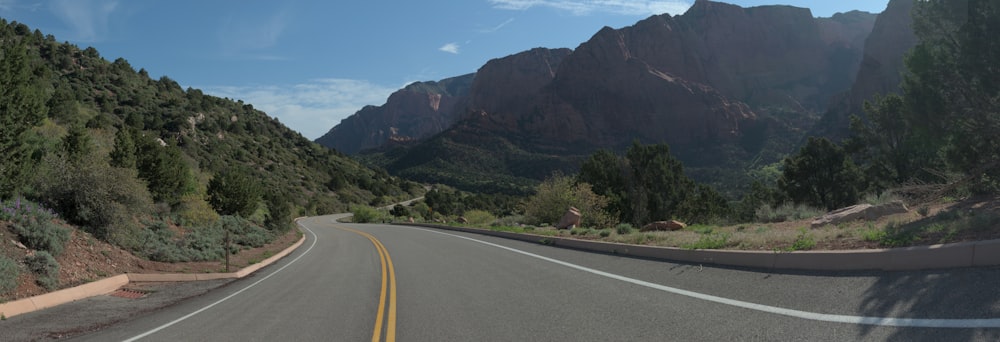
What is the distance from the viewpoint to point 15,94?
1404 centimetres

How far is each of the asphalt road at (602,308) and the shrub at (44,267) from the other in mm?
2732

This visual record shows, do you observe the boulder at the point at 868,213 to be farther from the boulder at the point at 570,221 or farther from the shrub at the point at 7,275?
the shrub at the point at 7,275

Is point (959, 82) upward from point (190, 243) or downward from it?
upward

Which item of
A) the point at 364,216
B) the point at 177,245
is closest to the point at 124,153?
the point at 177,245

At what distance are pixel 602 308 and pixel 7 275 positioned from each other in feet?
36.6

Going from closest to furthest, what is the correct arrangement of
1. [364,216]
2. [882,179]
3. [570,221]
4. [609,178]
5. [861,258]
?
[861,258]
[570,221]
[882,179]
[609,178]
[364,216]

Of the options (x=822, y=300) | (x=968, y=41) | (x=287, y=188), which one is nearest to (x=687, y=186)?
(x=968, y=41)

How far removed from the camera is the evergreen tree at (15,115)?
43.8 feet

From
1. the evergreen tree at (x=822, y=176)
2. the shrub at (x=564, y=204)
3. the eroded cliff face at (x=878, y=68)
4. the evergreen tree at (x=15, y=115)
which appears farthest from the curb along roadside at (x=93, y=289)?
the eroded cliff face at (x=878, y=68)

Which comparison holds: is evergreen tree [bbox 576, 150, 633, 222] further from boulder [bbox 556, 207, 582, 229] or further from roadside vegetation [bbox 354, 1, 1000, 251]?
boulder [bbox 556, 207, 582, 229]

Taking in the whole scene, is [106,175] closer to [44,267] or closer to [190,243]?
[190,243]

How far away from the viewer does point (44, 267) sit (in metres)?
10.3

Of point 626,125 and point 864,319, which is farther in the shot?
point 626,125

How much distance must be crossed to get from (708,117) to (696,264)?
173 m
